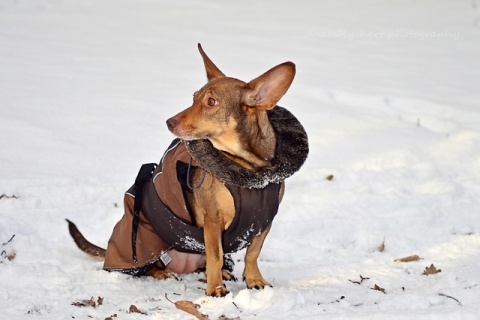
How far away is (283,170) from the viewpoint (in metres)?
3.93

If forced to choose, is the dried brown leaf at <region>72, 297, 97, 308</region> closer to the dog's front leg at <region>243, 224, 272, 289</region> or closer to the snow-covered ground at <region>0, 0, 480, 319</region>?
the snow-covered ground at <region>0, 0, 480, 319</region>

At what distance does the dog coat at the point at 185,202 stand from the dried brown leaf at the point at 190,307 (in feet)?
1.38

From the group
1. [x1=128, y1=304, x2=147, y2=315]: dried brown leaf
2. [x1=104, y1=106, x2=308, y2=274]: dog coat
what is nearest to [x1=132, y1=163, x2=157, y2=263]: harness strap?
[x1=104, y1=106, x2=308, y2=274]: dog coat

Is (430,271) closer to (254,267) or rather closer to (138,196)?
(254,267)

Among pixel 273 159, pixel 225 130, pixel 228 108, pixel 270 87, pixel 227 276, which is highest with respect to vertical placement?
pixel 270 87

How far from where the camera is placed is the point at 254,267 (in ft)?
13.9

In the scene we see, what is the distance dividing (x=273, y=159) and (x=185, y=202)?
19.8 inches

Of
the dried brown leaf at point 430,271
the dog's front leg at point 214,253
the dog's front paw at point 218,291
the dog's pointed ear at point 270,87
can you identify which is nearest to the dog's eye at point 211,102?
the dog's pointed ear at point 270,87

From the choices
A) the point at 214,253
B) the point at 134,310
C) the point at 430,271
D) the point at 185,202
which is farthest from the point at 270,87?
the point at 430,271

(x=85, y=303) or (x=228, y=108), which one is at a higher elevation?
(x=228, y=108)

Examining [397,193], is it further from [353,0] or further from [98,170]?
[353,0]

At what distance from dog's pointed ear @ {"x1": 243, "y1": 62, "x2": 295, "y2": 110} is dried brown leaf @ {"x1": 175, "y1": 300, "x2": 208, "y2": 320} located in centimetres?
100

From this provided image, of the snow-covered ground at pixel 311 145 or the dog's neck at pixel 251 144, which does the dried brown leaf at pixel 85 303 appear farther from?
the dog's neck at pixel 251 144

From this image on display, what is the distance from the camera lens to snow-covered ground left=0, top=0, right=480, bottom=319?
4.03m
